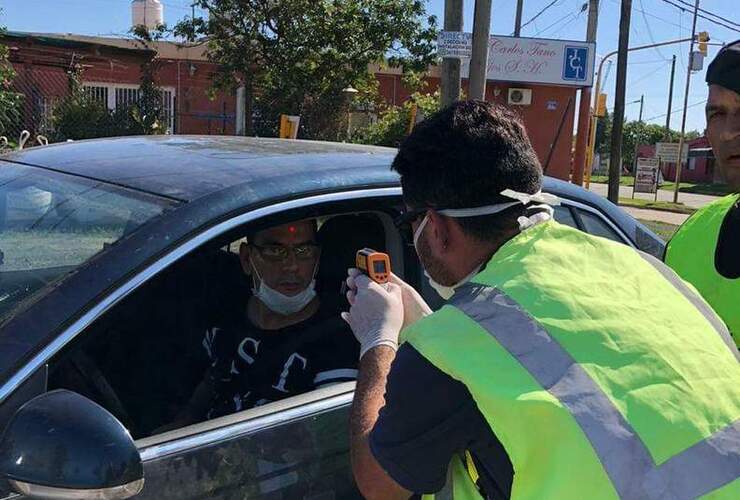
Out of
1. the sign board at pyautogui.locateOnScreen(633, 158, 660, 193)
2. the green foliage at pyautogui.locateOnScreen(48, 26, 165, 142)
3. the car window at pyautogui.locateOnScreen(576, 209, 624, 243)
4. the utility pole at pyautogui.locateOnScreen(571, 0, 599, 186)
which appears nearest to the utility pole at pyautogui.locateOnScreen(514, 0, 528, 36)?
the utility pole at pyautogui.locateOnScreen(571, 0, 599, 186)

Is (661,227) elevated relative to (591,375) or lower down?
lower down

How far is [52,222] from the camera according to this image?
2055mm

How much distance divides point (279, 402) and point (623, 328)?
1.03 meters

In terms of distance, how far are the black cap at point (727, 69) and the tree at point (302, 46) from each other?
48.0 ft

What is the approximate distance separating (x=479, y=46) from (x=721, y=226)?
815cm

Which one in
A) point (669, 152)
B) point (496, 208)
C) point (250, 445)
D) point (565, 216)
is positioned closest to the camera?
point (496, 208)

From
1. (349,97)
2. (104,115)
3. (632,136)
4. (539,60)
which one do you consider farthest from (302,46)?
(632,136)

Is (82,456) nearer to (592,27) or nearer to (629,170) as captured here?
(592,27)

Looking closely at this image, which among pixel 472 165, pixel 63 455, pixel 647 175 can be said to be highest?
pixel 472 165

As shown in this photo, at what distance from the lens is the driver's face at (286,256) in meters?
2.54

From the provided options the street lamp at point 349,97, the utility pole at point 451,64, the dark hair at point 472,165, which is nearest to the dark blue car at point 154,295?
the dark hair at point 472,165

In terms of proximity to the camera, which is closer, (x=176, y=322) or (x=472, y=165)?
(x=472, y=165)

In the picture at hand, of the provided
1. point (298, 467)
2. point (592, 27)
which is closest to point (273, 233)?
point (298, 467)

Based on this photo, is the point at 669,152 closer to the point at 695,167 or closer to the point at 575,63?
the point at 575,63
